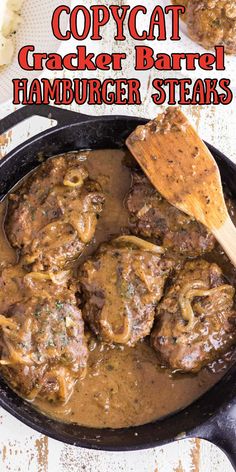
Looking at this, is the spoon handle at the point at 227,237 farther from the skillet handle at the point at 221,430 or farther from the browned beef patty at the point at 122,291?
the skillet handle at the point at 221,430

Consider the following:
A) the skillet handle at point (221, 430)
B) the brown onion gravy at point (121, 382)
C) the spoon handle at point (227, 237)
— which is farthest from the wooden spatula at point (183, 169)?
the skillet handle at point (221, 430)

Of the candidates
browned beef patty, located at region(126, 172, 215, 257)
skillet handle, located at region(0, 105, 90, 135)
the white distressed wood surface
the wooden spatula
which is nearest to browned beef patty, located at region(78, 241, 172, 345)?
browned beef patty, located at region(126, 172, 215, 257)

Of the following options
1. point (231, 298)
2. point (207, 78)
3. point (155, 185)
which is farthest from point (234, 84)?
point (231, 298)

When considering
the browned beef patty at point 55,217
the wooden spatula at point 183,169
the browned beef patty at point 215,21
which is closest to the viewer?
the wooden spatula at point 183,169

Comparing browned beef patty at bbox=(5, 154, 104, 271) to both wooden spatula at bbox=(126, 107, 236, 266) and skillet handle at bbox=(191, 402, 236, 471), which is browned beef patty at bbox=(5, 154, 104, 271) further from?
skillet handle at bbox=(191, 402, 236, 471)

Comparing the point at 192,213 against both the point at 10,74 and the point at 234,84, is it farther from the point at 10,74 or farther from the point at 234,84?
the point at 10,74

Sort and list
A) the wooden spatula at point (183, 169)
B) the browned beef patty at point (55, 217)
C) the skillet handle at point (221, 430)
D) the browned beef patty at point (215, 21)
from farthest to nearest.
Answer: the browned beef patty at point (215, 21) < the browned beef patty at point (55, 217) < the wooden spatula at point (183, 169) < the skillet handle at point (221, 430)

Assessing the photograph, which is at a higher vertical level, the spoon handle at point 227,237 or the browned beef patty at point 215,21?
the browned beef patty at point 215,21
